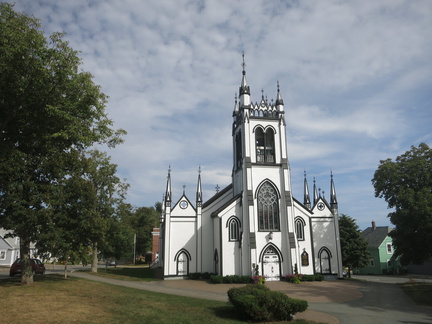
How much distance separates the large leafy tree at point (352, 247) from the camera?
3634 centimetres

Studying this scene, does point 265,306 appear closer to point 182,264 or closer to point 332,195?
point 182,264

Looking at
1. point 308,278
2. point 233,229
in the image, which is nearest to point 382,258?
point 308,278

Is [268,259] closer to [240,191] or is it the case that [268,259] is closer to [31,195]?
[240,191]

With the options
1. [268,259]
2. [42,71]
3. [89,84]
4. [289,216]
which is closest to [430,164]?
[289,216]

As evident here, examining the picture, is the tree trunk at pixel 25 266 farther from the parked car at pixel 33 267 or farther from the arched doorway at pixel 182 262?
the arched doorway at pixel 182 262

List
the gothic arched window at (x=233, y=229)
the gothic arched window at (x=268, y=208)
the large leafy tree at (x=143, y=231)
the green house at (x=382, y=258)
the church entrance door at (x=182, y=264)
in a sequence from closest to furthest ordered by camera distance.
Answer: the gothic arched window at (x=233, y=229) → the gothic arched window at (x=268, y=208) → the church entrance door at (x=182, y=264) → the green house at (x=382, y=258) → the large leafy tree at (x=143, y=231)

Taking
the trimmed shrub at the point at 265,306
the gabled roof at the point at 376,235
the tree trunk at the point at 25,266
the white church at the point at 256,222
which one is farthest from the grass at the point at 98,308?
the gabled roof at the point at 376,235

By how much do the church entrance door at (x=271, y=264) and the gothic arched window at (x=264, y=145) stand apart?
30.8ft

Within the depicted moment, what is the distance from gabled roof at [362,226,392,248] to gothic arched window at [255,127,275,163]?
2688 cm

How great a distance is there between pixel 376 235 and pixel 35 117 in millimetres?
54396

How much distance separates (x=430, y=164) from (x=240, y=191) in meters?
17.4

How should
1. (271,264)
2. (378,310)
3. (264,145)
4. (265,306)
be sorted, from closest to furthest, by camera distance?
(265,306), (378,310), (271,264), (264,145)

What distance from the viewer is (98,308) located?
1323 centimetres

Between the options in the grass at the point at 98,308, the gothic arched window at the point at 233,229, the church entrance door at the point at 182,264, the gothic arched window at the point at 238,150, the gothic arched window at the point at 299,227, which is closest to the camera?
the grass at the point at 98,308
